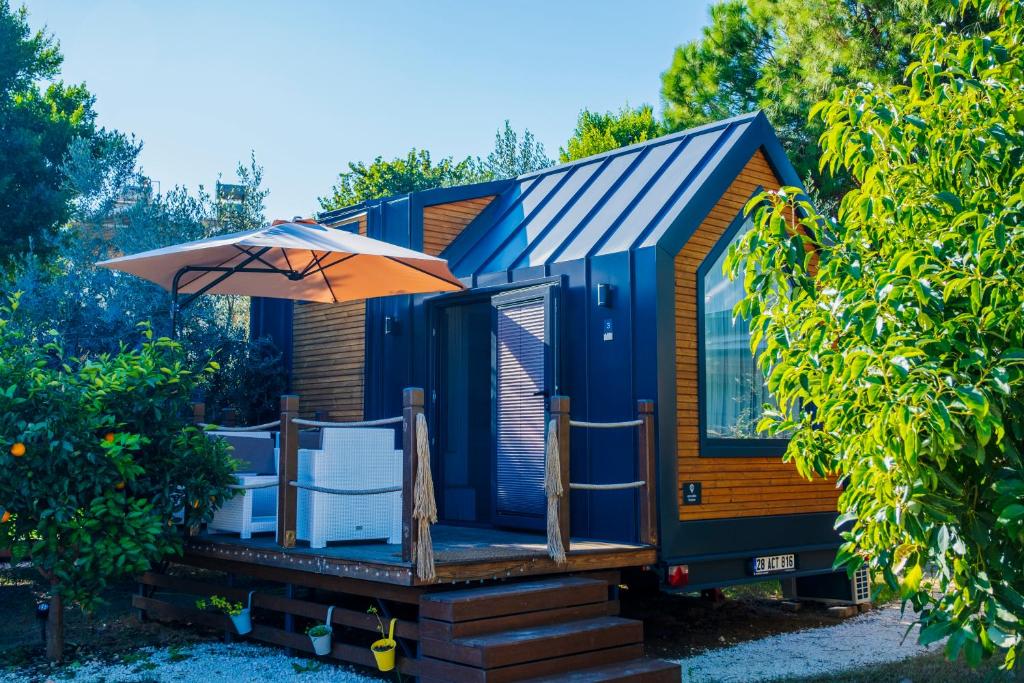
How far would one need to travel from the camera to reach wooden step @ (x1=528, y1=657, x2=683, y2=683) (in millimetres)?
5125

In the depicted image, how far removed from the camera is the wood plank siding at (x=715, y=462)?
6984 mm

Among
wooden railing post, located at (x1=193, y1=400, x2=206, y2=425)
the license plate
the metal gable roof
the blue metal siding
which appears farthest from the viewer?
wooden railing post, located at (x1=193, y1=400, x2=206, y2=425)

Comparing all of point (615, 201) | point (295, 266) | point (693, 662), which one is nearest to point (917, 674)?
point (693, 662)

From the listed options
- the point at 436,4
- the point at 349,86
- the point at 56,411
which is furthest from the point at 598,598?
the point at 349,86

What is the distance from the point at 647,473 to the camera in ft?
21.5

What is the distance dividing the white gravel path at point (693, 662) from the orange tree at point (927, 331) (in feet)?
7.76

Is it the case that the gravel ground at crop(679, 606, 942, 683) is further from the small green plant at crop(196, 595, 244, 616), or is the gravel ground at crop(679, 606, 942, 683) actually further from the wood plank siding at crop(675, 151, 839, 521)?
the small green plant at crop(196, 595, 244, 616)

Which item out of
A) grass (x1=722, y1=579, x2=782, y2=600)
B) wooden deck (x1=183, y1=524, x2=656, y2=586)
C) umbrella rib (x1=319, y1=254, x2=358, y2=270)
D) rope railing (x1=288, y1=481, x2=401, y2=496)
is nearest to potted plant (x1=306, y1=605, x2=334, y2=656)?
wooden deck (x1=183, y1=524, x2=656, y2=586)

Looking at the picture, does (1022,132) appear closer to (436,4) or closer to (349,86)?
(436,4)

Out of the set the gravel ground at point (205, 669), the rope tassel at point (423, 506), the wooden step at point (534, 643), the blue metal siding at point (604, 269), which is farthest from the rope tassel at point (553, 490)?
the gravel ground at point (205, 669)

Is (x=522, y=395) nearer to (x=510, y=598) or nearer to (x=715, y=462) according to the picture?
(x=715, y=462)

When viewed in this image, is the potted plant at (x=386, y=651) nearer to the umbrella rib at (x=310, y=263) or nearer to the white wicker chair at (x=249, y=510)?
the white wicker chair at (x=249, y=510)

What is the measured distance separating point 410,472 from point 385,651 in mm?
1050

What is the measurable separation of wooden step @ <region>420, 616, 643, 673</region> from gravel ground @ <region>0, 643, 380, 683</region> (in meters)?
0.95
